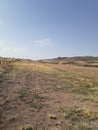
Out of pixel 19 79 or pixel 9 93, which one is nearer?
pixel 9 93

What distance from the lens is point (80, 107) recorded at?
14156 mm

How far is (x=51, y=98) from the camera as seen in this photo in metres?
15.6

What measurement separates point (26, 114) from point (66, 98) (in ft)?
12.5

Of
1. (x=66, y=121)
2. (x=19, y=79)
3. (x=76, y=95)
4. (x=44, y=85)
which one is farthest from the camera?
(x=19, y=79)

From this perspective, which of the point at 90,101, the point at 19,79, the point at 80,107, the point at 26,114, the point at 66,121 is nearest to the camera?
the point at 66,121

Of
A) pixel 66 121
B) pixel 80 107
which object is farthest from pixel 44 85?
pixel 66 121

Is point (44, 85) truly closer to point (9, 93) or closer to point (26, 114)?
point (9, 93)

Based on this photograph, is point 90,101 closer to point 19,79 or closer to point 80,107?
point 80,107

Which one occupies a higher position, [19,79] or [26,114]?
[19,79]

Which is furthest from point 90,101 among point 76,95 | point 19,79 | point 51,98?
point 19,79

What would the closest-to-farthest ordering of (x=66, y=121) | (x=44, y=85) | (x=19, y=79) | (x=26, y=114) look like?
1. (x=66, y=121)
2. (x=26, y=114)
3. (x=44, y=85)
4. (x=19, y=79)

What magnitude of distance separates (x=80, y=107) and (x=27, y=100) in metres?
3.25

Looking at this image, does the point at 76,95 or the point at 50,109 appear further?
the point at 76,95

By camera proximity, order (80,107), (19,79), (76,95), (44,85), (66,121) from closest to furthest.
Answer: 1. (66,121)
2. (80,107)
3. (76,95)
4. (44,85)
5. (19,79)
